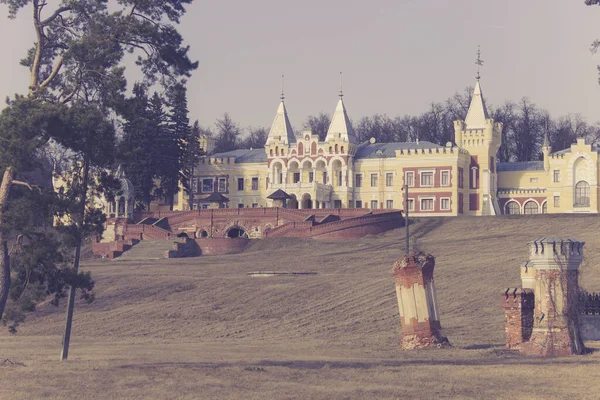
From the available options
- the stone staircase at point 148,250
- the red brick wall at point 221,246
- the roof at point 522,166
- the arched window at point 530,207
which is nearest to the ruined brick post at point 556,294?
the stone staircase at point 148,250

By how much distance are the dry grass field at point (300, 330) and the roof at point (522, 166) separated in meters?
14.5

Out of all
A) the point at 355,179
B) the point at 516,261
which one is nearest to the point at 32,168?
the point at 516,261

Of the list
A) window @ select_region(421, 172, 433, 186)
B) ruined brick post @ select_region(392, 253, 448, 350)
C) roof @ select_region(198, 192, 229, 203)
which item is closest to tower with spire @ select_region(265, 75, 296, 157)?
roof @ select_region(198, 192, 229, 203)

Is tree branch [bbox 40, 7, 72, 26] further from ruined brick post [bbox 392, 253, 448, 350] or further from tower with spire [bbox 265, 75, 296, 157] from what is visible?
tower with spire [bbox 265, 75, 296, 157]

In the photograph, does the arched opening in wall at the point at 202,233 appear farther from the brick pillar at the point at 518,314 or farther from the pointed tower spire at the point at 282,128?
the brick pillar at the point at 518,314

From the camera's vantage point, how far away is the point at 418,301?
28297 millimetres

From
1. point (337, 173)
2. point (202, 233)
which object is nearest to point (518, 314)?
point (202, 233)

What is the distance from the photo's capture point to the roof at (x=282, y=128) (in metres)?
89.7

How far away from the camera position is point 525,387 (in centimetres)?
2070

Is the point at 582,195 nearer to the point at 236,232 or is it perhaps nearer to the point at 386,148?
the point at 386,148

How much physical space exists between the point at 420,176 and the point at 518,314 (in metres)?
56.4

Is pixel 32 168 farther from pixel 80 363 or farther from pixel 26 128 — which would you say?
pixel 80 363

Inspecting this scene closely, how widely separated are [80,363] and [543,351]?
35.1 ft

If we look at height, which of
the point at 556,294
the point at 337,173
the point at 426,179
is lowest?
the point at 556,294
